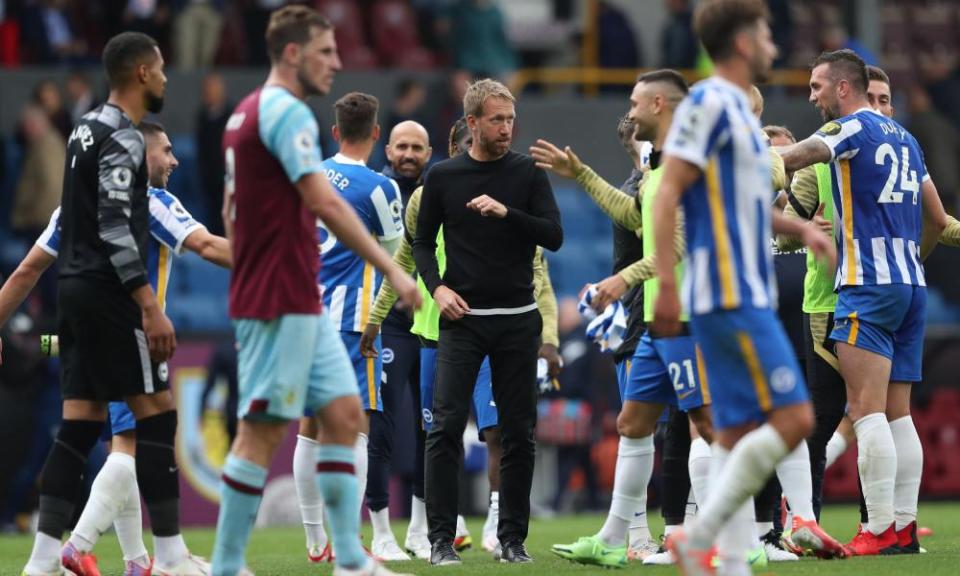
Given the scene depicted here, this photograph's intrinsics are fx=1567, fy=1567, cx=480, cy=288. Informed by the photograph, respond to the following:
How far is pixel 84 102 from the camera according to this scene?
1722 centimetres

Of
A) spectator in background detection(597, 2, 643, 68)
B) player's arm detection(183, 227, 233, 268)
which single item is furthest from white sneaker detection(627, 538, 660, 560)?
spectator in background detection(597, 2, 643, 68)

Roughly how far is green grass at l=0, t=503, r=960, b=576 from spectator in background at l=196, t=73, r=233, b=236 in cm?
426

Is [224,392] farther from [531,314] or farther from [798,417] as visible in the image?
[798,417]

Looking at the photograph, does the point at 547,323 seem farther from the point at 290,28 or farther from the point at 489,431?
the point at 290,28

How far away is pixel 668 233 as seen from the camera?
591 centimetres

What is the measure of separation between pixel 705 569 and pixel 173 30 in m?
14.3

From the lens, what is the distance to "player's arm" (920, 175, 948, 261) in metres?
8.91

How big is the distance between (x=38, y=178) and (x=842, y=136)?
11.0 meters

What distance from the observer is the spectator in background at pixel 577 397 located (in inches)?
661

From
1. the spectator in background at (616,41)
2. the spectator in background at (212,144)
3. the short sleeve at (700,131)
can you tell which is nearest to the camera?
the short sleeve at (700,131)

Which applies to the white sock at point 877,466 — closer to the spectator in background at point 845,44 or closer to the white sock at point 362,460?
the white sock at point 362,460

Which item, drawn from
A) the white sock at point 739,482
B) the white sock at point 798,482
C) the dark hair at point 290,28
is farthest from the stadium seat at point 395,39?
the white sock at point 739,482

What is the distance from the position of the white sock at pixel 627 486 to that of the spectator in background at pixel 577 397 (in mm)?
8663

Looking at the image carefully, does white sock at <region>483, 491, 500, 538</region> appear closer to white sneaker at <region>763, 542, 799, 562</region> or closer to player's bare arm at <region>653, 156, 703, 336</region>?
white sneaker at <region>763, 542, 799, 562</region>
